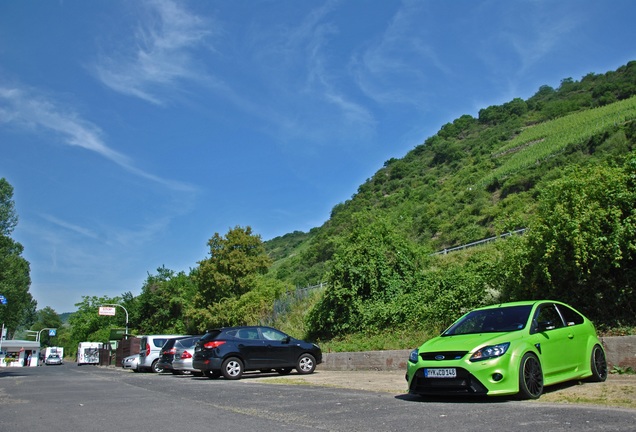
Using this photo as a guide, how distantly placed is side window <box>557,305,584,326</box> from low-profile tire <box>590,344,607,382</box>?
0.53 m

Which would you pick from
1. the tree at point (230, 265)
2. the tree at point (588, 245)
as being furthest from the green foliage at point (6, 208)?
the tree at point (588, 245)

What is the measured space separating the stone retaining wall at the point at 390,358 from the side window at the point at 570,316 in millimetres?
1546

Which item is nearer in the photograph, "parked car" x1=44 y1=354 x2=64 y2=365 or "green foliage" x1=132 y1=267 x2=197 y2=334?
"green foliage" x1=132 y1=267 x2=197 y2=334

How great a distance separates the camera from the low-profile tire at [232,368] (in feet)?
54.1

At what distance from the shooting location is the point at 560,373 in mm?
8711

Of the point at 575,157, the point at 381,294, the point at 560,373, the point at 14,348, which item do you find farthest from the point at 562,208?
the point at 14,348

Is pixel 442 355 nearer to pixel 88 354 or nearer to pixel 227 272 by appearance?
pixel 227 272

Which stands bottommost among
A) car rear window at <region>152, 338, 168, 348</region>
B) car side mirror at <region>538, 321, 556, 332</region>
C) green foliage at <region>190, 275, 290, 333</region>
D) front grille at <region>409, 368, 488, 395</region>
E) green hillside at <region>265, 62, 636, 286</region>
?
front grille at <region>409, 368, 488, 395</region>

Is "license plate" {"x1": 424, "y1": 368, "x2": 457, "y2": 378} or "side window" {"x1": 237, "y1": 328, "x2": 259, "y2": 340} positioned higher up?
"side window" {"x1": 237, "y1": 328, "x2": 259, "y2": 340}

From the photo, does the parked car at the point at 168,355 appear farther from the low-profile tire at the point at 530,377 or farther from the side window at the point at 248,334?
the low-profile tire at the point at 530,377

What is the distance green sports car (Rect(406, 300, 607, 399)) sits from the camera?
7887 mm

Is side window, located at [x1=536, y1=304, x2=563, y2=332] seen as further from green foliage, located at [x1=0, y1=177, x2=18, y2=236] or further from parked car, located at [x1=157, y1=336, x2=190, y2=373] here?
green foliage, located at [x1=0, y1=177, x2=18, y2=236]

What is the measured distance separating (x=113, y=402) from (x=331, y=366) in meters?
9.75

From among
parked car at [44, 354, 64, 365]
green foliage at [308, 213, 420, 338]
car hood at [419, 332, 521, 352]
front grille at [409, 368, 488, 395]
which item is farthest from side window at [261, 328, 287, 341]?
parked car at [44, 354, 64, 365]
